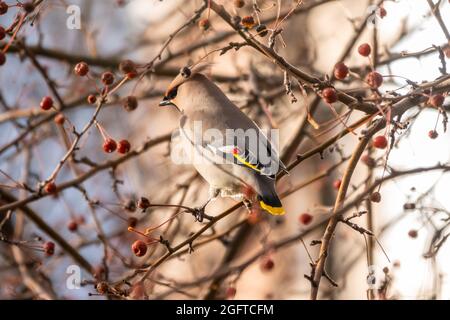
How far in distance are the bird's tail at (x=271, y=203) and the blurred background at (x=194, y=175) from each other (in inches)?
5.5

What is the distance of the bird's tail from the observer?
2.38m

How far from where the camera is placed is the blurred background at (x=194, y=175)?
2584 mm

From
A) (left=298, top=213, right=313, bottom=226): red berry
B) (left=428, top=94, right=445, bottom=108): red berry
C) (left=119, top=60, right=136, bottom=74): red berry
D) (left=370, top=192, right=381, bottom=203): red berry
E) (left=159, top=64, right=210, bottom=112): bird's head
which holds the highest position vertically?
(left=159, top=64, right=210, bottom=112): bird's head

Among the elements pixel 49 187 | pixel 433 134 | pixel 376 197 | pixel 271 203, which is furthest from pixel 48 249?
pixel 433 134

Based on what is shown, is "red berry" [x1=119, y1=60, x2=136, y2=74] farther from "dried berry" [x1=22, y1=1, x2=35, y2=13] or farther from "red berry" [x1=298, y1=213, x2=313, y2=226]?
"red berry" [x1=298, y1=213, x2=313, y2=226]

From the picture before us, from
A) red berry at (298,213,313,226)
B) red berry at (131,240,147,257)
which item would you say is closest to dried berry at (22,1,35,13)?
red berry at (131,240,147,257)

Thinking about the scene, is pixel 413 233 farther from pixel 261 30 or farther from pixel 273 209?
pixel 261 30

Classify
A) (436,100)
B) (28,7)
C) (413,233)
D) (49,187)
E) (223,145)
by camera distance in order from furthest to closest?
(413,233) < (223,145) < (49,187) < (28,7) < (436,100)

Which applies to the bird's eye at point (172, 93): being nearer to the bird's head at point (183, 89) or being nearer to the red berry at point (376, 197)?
the bird's head at point (183, 89)

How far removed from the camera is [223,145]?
2.63 metres

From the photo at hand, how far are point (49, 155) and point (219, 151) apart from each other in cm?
394

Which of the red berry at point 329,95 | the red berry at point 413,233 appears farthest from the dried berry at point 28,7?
the red berry at point 413,233

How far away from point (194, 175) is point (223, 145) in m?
0.79
